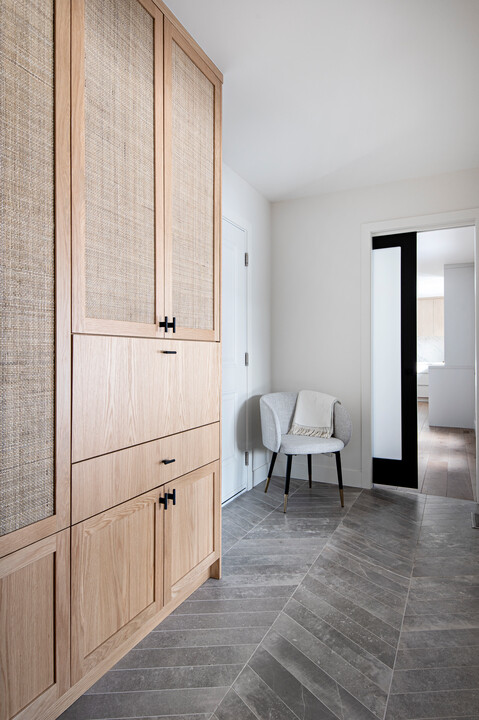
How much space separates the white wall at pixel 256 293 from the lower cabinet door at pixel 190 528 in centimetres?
152

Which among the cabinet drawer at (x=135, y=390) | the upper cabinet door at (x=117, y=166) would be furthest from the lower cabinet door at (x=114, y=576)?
the upper cabinet door at (x=117, y=166)

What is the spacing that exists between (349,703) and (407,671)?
29 centimetres

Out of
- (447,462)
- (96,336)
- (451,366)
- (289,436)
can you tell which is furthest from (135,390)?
(451,366)

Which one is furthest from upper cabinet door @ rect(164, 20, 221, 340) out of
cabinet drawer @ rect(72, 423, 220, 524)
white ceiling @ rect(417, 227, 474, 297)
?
white ceiling @ rect(417, 227, 474, 297)

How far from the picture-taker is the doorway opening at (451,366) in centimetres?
487

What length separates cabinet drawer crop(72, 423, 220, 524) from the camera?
4.47 ft

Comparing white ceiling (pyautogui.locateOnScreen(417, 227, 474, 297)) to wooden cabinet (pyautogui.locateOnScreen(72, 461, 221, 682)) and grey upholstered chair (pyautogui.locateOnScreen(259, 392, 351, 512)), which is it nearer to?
grey upholstered chair (pyautogui.locateOnScreen(259, 392, 351, 512))

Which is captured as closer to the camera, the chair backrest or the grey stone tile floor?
the grey stone tile floor

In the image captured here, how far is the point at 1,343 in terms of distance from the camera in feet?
3.61

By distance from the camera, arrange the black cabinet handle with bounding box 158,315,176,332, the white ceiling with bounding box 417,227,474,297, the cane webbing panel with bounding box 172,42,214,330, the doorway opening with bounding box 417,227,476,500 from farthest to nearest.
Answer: the white ceiling with bounding box 417,227,474,297, the doorway opening with bounding box 417,227,476,500, the cane webbing panel with bounding box 172,42,214,330, the black cabinet handle with bounding box 158,315,176,332

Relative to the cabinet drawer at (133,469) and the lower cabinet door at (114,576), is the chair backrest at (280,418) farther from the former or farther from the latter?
the lower cabinet door at (114,576)

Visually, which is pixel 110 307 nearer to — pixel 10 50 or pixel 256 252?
pixel 10 50

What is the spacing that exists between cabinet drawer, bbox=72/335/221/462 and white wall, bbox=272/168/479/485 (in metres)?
1.90

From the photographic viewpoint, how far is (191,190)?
1960 millimetres
